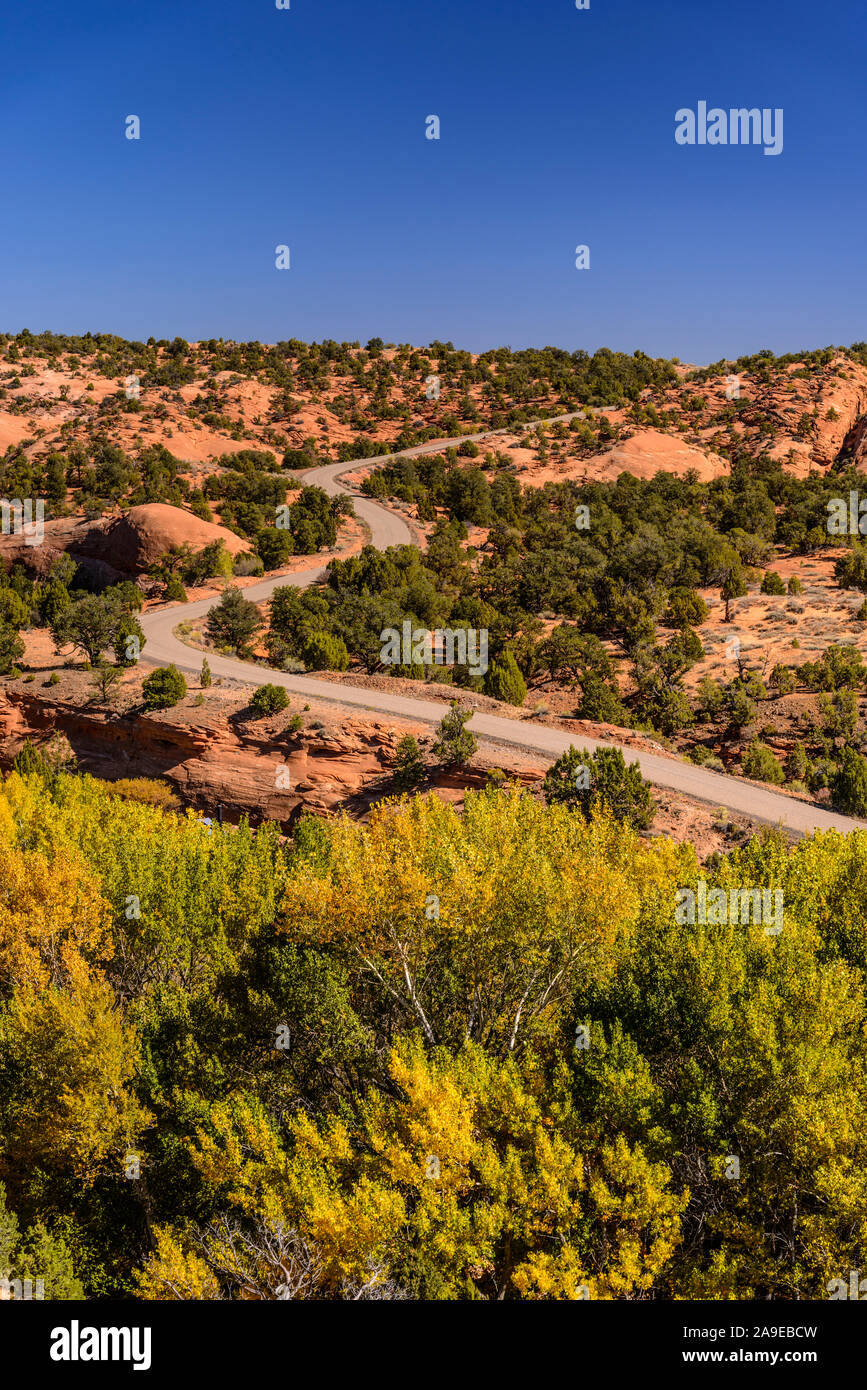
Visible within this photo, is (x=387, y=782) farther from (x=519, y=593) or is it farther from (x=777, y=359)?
(x=777, y=359)

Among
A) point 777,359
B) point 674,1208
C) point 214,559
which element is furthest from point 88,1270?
point 777,359

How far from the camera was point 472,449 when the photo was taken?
85.2m

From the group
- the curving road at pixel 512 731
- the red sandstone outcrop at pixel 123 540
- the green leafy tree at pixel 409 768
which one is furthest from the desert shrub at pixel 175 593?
the green leafy tree at pixel 409 768

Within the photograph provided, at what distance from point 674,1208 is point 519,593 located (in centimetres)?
4525

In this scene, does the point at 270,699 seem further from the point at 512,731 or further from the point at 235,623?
the point at 235,623

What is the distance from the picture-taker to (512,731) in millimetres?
35156

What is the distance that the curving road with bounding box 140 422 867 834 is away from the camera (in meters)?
29.7

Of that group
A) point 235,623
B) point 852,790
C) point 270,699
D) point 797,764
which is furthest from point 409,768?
point 235,623

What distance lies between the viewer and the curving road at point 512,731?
1170 inches

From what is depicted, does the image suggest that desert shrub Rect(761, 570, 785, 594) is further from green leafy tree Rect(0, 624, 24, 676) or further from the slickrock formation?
green leafy tree Rect(0, 624, 24, 676)

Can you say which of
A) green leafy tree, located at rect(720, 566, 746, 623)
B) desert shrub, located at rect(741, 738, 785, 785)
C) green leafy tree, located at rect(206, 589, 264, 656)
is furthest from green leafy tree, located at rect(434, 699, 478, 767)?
green leafy tree, located at rect(720, 566, 746, 623)

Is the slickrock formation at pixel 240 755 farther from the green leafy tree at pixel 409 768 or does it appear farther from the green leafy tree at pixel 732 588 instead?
the green leafy tree at pixel 732 588

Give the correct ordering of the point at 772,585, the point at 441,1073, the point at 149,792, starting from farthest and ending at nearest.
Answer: the point at 772,585, the point at 149,792, the point at 441,1073

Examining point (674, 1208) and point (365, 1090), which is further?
A: point (365, 1090)
